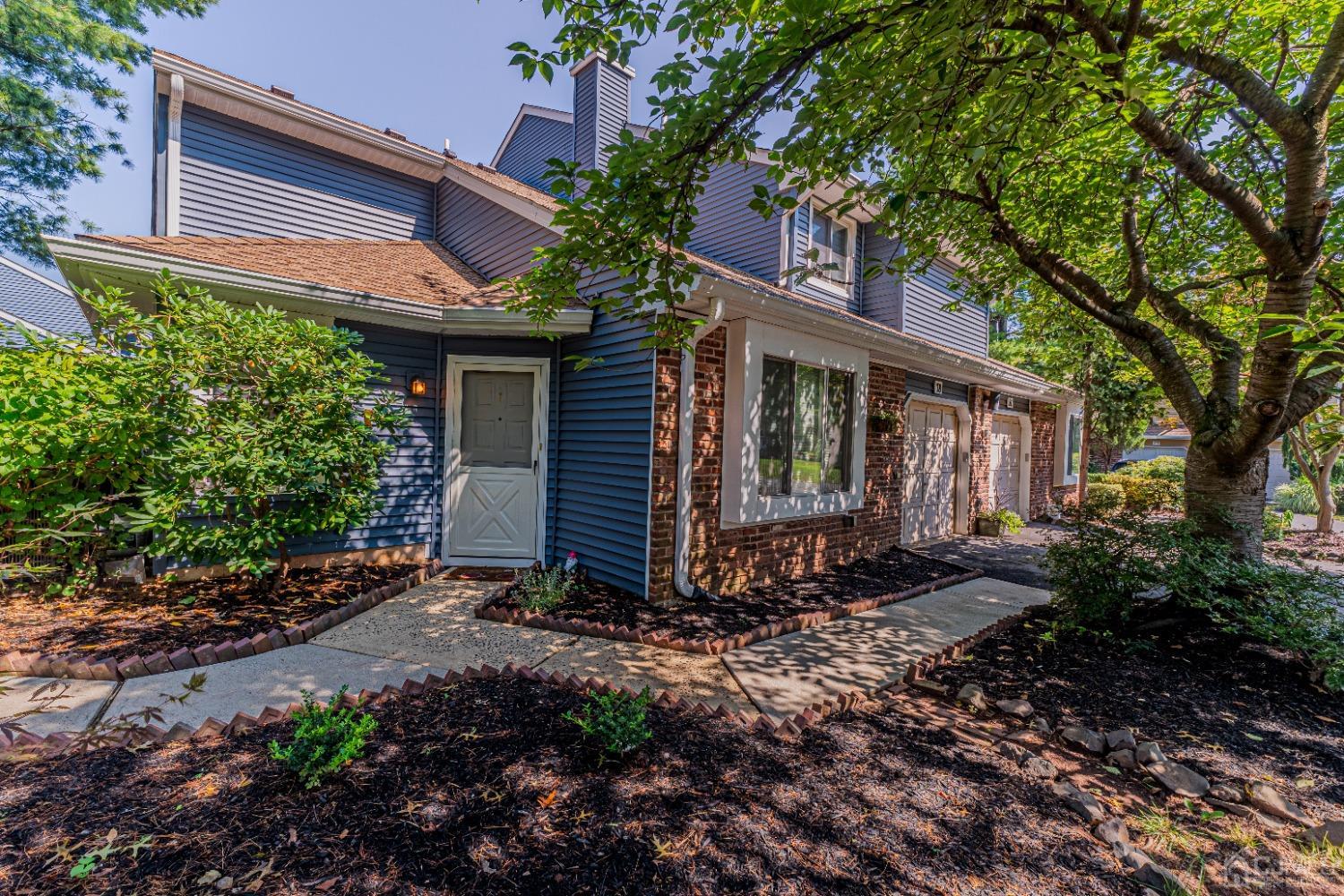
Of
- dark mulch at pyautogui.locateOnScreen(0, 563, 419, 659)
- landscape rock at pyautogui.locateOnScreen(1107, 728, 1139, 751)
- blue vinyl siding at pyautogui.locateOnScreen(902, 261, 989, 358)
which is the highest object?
blue vinyl siding at pyautogui.locateOnScreen(902, 261, 989, 358)

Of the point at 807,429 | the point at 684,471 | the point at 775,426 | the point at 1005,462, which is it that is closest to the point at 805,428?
the point at 807,429

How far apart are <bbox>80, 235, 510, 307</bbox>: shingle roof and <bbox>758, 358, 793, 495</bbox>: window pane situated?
9.14 feet

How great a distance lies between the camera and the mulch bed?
428 cm

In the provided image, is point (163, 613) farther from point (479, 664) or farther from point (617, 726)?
point (617, 726)

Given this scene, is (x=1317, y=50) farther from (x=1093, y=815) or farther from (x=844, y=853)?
(x=844, y=853)

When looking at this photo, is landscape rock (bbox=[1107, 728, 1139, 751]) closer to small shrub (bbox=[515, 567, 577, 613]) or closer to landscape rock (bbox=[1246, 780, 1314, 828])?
landscape rock (bbox=[1246, 780, 1314, 828])

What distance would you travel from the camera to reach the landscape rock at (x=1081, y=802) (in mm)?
2125

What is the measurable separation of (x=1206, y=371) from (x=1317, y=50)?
485 cm

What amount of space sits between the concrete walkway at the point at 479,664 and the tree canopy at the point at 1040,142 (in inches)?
87.9

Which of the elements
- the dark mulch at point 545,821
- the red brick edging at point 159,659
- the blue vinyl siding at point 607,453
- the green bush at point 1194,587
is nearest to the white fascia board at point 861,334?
the blue vinyl siding at point 607,453

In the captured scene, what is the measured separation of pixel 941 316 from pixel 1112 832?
9.55m

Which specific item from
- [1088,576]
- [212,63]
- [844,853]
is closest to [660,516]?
[844,853]

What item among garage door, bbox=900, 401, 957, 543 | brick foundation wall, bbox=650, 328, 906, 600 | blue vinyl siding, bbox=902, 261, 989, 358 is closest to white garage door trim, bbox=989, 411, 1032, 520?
blue vinyl siding, bbox=902, 261, 989, 358

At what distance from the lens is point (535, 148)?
9.80m
